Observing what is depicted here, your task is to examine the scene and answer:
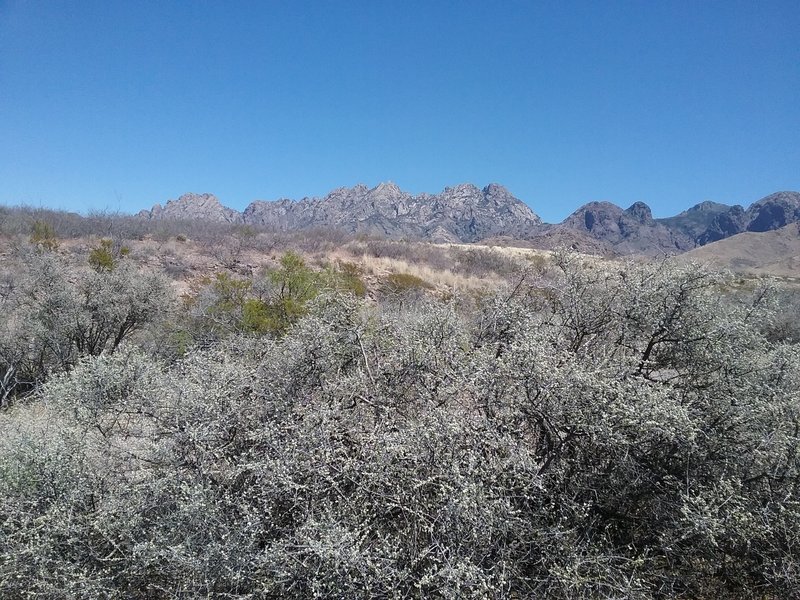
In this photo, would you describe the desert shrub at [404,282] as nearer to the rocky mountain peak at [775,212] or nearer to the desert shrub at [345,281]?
the desert shrub at [345,281]

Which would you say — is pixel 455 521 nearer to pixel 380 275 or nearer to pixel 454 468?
pixel 454 468

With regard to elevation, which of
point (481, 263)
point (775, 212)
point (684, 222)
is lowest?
point (481, 263)

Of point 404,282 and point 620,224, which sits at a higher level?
point 620,224

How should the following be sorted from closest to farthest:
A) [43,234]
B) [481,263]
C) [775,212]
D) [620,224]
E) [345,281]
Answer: [345,281], [43,234], [481,263], [775,212], [620,224]

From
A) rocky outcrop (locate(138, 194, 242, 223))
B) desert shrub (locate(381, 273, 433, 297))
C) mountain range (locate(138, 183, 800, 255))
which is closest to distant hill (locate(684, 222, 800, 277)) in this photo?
mountain range (locate(138, 183, 800, 255))

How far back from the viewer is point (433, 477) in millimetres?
3191

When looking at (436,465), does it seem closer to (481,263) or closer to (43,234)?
(43,234)

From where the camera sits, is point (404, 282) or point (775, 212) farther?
point (775, 212)

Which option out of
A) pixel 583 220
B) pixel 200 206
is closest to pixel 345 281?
pixel 583 220

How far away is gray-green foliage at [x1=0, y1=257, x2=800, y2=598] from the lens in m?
3.27

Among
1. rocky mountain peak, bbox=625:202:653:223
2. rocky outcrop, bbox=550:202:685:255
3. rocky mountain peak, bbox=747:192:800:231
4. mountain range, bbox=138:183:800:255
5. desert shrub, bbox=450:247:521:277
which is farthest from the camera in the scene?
rocky mountain peak, bbox=625:202:653:223

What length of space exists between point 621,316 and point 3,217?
33.9 meters

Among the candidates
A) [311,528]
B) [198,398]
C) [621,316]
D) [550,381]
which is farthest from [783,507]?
[198,398]

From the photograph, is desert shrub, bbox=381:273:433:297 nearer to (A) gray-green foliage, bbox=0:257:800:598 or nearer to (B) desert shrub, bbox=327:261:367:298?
(B) desert shrub, bbox=327:261:367:298
